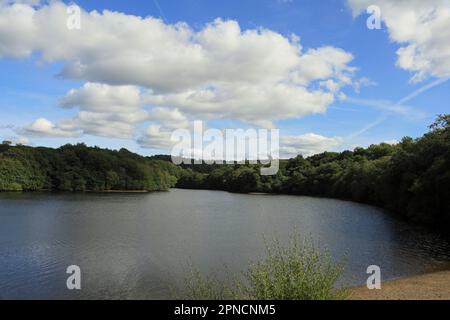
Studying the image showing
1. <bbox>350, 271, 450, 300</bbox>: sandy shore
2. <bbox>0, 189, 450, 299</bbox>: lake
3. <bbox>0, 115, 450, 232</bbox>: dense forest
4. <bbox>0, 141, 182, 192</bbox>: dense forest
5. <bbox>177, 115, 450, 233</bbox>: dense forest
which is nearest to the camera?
<bbox>350, 271, 450, 300</bbox>: sandy shore

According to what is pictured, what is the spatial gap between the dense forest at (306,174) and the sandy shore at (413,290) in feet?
62.9

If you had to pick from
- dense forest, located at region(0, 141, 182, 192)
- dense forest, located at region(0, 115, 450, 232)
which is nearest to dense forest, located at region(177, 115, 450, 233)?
dense forest, located at region(0, 115, 450, 232)

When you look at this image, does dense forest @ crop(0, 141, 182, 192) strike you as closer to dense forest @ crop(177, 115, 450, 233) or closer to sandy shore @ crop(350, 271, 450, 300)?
dense forest @ crop(177, 115, 450, 233)

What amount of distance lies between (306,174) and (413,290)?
10617 centimetres

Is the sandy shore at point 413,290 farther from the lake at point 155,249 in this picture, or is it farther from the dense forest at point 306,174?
the dense forest at point 306,174

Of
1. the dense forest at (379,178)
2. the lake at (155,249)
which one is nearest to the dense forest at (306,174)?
the dense forest at (379,178)

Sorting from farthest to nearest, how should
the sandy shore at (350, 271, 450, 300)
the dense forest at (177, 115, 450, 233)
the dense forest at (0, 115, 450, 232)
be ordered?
the dense forest at (0, 115, 450, 232) < the dense forest at (177, 115, 450, 233) < the sandy shore at (350, 271, 450, 300)

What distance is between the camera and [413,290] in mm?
17359

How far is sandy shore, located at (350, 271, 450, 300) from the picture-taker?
16.0m

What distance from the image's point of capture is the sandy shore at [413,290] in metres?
16.0

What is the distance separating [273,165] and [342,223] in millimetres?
97984

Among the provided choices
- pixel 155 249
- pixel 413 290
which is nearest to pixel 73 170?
pixel 155 249

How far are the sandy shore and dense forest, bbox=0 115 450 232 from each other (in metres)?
19.2
